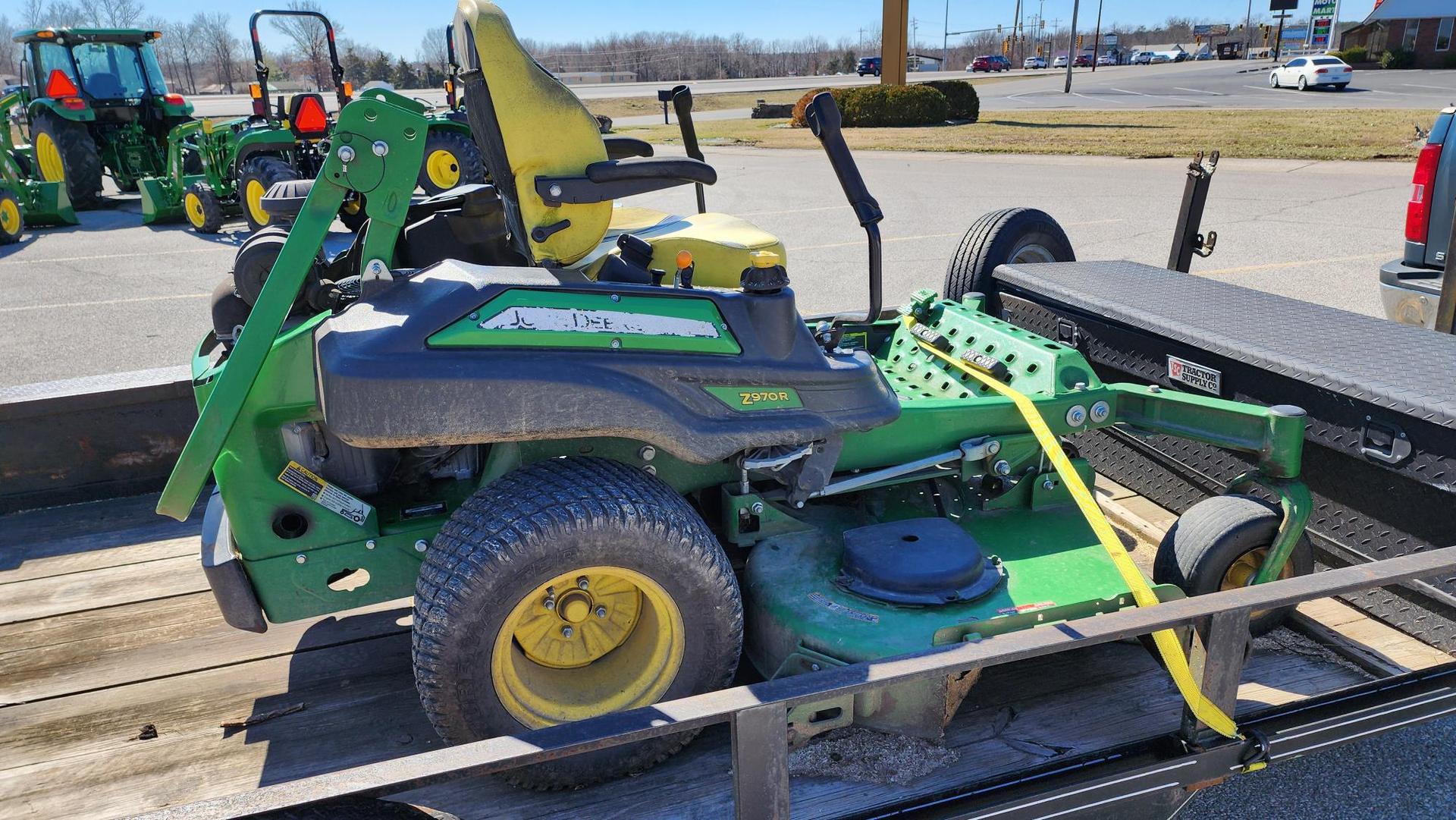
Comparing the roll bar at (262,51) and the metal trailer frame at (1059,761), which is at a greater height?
the roll bar at (262,51)

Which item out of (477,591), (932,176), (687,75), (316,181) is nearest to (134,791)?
(477,591)

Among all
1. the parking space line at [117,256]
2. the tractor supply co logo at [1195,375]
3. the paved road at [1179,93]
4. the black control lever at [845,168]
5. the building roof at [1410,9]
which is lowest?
the parking space line at [117,256]

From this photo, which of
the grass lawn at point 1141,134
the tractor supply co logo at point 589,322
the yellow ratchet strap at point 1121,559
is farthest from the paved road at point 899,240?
the tractor supply co logo at point 589,322

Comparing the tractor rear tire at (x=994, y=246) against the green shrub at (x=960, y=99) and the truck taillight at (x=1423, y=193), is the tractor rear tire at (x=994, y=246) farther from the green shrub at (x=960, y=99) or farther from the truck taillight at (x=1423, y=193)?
the green shrub at (x=960, y=99)

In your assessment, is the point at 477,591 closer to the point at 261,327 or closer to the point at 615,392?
the point at 615,392

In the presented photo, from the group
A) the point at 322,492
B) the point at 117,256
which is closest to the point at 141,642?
the point at 322,492

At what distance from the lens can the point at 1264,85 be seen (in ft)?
120

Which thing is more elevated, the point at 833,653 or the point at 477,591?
the point at 477,591

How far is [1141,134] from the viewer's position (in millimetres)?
18422

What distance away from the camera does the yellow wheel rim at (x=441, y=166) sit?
9359 mm

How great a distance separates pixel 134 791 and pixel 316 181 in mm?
1378

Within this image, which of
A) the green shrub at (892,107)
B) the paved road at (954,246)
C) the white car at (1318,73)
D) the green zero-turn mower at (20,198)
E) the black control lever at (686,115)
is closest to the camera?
the paved road at (954,246)

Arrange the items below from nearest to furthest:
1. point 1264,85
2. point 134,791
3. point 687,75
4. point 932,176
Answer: point 134,791 < point 932,176 < point 1264,85 < point 687,75

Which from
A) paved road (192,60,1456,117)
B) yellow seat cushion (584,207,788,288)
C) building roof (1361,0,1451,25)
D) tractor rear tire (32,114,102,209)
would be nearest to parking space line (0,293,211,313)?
tractor rear tire (32,114,102,209)
